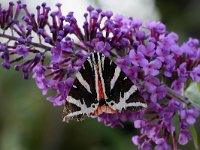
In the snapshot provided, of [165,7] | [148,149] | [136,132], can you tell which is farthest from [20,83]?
[148,149]

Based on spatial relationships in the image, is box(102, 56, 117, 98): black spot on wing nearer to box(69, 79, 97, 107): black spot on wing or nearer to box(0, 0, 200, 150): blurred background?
box(69, 79, 97, 107): black spot on wing

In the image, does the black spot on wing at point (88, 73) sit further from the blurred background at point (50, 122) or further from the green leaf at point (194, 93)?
the blurred background at point (50, 122)

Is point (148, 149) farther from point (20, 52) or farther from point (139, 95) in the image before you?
point (20, 52)

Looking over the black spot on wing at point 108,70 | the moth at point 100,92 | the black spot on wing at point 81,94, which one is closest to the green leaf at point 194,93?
the moth at point 100,92

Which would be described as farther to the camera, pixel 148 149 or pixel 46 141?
pixel 46 141

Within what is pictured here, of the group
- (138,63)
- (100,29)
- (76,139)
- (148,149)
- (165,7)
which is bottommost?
(76,139)

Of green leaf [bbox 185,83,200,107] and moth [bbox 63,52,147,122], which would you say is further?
green leaf [bbox 185,83,200,107]

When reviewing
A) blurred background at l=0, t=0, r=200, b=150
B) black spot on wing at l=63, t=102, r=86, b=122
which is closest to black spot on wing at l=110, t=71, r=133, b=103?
black spot on wing at l=63, t=102, r=86, b=122
